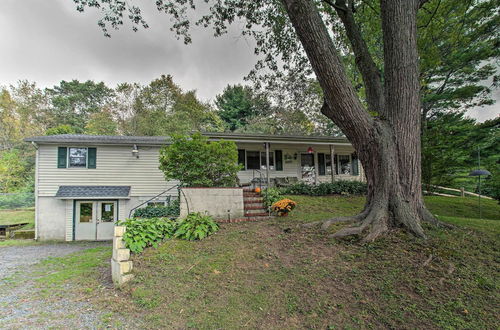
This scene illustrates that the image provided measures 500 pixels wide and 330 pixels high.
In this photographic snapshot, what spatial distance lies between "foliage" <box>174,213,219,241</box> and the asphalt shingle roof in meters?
7.08

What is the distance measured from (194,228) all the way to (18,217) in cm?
1722

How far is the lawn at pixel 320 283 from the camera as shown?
2623mm

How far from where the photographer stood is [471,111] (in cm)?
1622

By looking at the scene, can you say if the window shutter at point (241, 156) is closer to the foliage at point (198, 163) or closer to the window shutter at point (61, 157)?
the foliage at point (198, 163)

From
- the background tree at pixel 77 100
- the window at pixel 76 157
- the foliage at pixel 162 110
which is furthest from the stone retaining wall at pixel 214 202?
the background tree at pixel 77 100

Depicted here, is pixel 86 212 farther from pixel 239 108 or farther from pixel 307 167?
pixel 239 108

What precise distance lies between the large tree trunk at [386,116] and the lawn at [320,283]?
1.66 feet

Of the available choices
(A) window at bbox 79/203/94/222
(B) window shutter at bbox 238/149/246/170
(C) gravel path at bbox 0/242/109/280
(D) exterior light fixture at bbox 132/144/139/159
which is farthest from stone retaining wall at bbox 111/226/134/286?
(B) window shutter at bbox 238/149/246/170

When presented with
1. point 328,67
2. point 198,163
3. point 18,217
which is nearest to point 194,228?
point 198,163

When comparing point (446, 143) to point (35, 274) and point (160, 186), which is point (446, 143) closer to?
point (160, 186)

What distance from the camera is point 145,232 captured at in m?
4.79

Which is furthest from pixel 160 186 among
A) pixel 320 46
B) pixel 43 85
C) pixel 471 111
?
pixel 43 85

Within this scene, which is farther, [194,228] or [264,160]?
[264,160]

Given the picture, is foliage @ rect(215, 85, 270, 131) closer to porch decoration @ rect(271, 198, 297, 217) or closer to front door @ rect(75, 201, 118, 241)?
front door @ rect(75, 201, 118, 241)
